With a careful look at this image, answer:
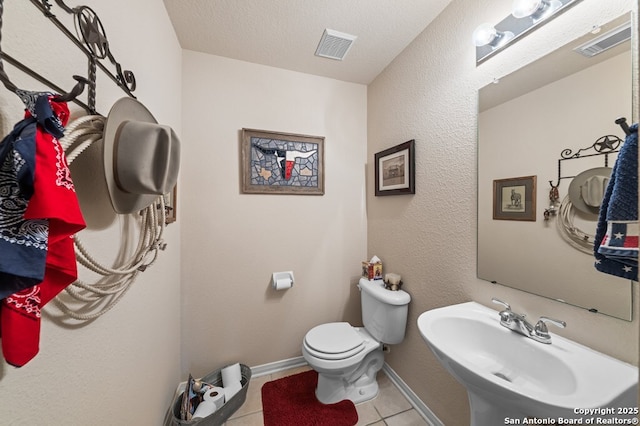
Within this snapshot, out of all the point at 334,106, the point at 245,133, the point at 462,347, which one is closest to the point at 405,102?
the point at 334,106

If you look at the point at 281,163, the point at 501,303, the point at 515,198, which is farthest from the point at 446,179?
the point at 281,163

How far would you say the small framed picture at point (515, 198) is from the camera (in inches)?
37.7

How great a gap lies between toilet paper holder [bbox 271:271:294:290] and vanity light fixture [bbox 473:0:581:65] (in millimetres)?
1741

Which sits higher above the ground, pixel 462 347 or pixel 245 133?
pixel 245 133

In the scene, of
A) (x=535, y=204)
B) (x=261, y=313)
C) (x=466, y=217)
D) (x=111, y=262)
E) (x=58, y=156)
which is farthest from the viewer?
(x=261, y=313)

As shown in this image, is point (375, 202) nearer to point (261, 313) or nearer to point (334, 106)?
point (334, 106)

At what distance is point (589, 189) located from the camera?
784 millimetres

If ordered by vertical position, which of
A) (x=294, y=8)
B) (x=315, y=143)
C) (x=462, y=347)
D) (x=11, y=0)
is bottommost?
(x=462, y=347)

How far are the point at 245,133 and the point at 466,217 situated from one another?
1.53m

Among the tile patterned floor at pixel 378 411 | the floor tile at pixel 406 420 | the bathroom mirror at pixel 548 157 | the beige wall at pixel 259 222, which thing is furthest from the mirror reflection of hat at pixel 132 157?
the floor tile at pixel 406 420

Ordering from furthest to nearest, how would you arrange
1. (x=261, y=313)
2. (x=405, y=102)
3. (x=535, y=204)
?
(x=261, y=313), (x=405, y=102), (x=535, y=204)

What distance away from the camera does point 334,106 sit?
1.91 meters

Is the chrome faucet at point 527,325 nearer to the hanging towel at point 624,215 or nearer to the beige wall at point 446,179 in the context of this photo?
the beige wall at point 446,179

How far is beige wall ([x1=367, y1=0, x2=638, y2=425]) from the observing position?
89 cm
